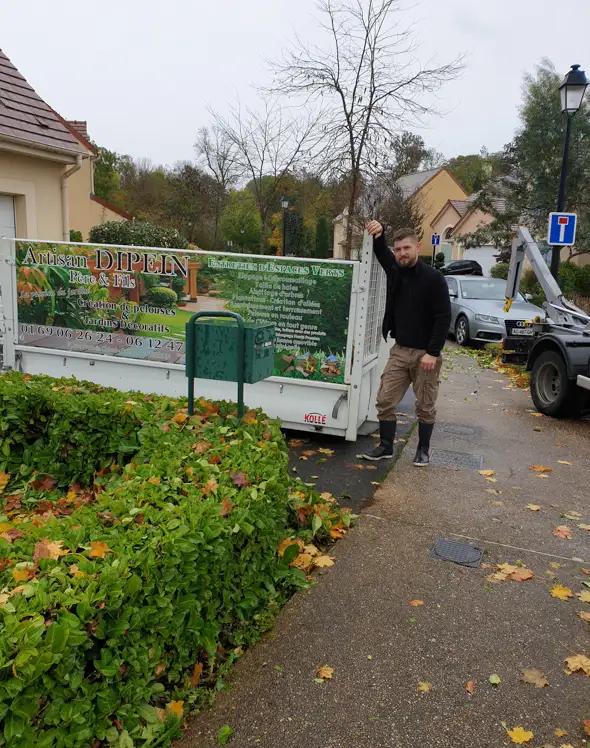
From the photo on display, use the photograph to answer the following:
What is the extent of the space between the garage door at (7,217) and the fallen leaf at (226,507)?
353 inches

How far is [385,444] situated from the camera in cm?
561

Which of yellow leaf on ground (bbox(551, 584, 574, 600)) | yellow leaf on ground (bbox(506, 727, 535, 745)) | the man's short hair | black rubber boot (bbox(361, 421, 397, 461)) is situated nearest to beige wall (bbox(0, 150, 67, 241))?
the man's short hair

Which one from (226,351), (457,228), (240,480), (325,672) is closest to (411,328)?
(226,351)

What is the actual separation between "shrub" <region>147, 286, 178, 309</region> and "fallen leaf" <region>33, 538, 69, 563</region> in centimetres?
395

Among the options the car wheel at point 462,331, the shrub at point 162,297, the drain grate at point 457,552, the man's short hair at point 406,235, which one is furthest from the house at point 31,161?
the drain grate at point 457,552

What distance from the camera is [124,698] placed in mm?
2164

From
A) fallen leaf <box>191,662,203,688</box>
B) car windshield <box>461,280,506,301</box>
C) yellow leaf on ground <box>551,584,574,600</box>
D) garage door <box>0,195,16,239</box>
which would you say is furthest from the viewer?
car windshield <box>461,280,506,301</box>

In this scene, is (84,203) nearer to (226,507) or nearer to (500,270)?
(500,270)

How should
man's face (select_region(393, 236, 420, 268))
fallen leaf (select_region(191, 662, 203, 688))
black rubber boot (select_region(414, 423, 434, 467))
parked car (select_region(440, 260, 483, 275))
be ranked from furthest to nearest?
1. parked car (select_region(440, 260, 483, 275))
2. black rubber boot (select_region(414, 423, 434, 467))
3. man's face (select_region(393, 236, 420, 268))
4. fallen leaf (select_region(191, 662, 203, 688))

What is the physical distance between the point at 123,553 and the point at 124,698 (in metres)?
0.49

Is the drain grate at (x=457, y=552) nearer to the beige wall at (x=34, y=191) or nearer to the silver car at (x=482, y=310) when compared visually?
the silver car at (x=482, y=310)

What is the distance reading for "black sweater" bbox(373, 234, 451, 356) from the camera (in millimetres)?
5086

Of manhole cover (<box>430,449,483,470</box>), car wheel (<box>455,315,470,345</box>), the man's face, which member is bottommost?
manhole cover (<box>430,449,483,470</box>)

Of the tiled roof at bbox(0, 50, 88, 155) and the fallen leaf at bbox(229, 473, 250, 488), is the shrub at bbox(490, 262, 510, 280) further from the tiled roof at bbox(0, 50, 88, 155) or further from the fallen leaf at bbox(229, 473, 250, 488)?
the fallen leaf at bbox(229, 473, 250, 488)
